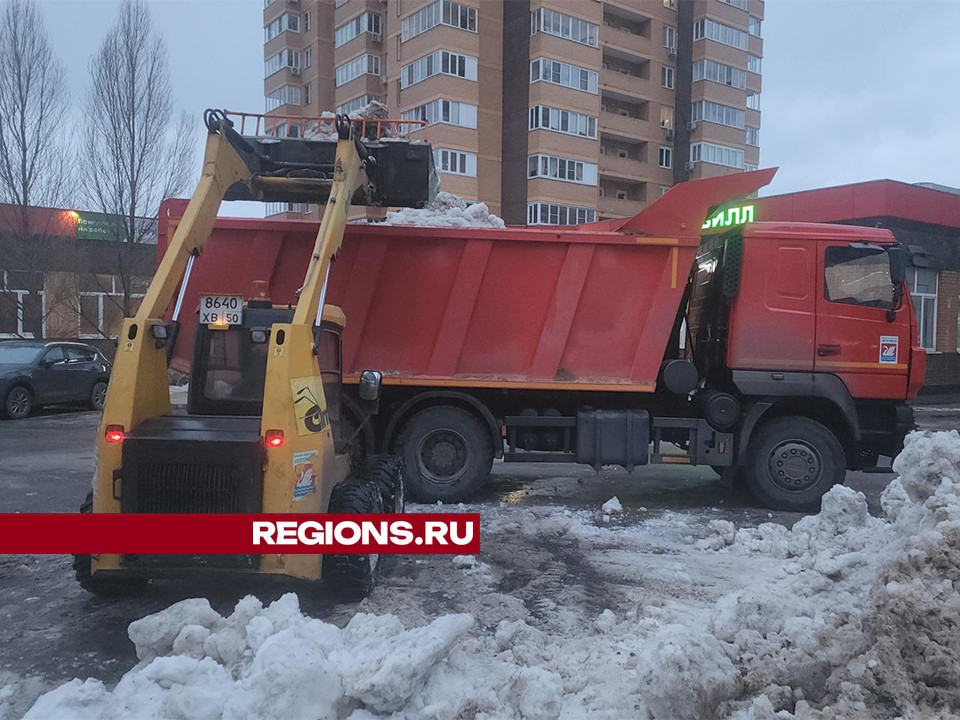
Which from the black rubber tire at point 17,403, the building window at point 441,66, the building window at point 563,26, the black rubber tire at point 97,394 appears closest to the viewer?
the black rubber tire at point 17,403

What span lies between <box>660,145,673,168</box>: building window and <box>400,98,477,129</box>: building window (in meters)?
14.2

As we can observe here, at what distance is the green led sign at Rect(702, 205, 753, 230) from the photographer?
7762 mm

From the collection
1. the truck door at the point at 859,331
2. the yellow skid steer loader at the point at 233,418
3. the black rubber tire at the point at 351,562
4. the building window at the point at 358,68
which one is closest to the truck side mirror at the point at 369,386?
the yellow skid steer loader at the point at 233,418

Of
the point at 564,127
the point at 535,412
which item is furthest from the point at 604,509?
the point at 564,127

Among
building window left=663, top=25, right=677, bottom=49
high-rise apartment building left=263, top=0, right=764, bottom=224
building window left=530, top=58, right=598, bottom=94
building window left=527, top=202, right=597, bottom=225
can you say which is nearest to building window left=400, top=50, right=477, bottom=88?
high-rise apartment building left=263, top=0, right=764, bottom=224

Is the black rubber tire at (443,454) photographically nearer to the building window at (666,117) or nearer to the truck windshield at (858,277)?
the truck windshield at (858,277)

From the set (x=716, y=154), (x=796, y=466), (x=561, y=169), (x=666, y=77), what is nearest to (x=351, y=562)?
(x=796, y=466)

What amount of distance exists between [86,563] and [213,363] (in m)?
1.55

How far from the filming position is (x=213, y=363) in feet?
17.3

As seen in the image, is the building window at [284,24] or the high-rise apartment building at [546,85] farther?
the building window at [284,24]

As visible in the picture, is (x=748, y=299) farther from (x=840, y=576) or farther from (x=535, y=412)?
(x=840, y=576)

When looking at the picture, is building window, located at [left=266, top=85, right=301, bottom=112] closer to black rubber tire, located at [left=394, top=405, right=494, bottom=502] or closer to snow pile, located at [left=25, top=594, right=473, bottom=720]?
black rubber tire, located at [left=394, top=405, right=494, bottom=502]

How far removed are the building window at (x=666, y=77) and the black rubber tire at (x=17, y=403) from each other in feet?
135

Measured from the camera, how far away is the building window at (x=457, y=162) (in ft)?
121
